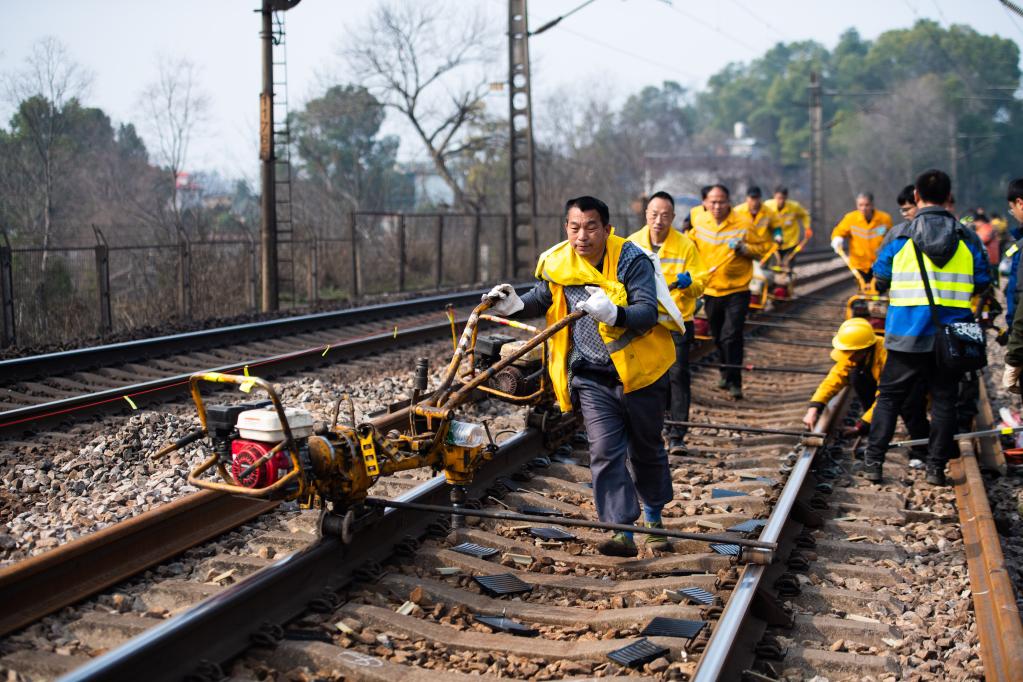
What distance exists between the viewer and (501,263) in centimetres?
2764

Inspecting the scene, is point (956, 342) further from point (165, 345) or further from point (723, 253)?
point (165, 345)

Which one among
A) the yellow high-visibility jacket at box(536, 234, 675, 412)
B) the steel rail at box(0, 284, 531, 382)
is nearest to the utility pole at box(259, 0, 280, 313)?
the steel rail at box(0, 284, 531, 382)

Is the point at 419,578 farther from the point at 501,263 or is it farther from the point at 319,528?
the point at 501,263

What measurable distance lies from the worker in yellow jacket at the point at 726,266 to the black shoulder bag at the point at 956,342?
120 inches

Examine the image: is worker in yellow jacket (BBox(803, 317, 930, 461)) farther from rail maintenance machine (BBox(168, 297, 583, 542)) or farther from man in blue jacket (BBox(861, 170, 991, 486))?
rail maintenance machine (BBox(168, 297, 583, 542))

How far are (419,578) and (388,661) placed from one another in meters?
0.91

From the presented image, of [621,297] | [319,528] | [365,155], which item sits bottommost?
[319,528]

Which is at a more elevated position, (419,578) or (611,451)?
(611,451)

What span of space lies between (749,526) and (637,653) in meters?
1.88

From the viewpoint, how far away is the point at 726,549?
5.48 metres

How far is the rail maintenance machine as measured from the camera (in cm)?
459

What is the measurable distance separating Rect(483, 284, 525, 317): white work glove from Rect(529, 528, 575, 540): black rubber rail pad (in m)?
1.18

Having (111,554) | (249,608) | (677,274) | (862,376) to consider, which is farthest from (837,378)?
(111,554)

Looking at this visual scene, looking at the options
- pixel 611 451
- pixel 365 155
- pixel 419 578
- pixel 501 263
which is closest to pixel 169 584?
pixel 419 578
